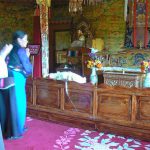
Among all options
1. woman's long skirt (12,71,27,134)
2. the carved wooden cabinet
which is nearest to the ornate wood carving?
woman's long skirt (12,71,27,134)

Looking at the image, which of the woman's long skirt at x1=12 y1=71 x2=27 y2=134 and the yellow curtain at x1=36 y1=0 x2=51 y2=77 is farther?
the yellow curtain at x1=36 y1=0 x2=51 y2=77

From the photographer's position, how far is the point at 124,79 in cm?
570

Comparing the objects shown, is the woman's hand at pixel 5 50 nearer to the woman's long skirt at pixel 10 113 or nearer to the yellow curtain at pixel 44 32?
the woman's long skirt at pixel 10 113

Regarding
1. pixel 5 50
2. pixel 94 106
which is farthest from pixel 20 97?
pixel 94 106

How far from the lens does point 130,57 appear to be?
7090 millimetres

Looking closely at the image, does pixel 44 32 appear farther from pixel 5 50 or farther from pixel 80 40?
pixel 80 40

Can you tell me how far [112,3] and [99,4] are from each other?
43 centimetres

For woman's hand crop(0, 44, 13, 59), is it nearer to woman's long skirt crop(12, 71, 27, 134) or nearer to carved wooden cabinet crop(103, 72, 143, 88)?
woman's long skirt crop(12, 71, 27, 134)

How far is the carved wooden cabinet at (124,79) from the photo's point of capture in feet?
18.1

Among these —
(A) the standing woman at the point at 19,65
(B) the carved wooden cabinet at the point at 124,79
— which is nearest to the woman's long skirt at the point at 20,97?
(A) the standing woman at the point at 19,65

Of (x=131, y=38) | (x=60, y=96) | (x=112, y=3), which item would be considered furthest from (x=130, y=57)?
(x=60, y=96)

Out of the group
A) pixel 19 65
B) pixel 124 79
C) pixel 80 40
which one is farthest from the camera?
pixel 80 40

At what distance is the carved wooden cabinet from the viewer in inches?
217

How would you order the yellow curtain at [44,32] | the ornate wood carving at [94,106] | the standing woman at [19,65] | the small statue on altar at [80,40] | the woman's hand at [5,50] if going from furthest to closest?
the small statue on altar at [80,40] → the yellow curtain at [44,32] → the standing woman at [19,65] → the ornate wood carving at [94,106] → the woman's hand at [5,50]
